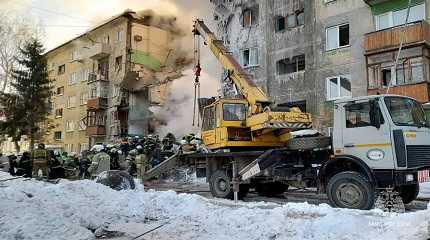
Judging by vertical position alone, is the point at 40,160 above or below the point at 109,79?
below

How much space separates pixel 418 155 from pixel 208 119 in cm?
599

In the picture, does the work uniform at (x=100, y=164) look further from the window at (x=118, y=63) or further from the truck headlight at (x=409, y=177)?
the window at (x=118, y=63)

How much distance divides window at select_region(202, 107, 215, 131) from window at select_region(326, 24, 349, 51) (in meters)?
14.9

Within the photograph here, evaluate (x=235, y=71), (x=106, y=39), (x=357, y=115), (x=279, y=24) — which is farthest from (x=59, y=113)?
(x=357, y=115)

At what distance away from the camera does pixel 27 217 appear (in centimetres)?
752

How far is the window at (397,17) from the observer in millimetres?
23128

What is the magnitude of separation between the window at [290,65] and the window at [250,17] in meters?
3.68

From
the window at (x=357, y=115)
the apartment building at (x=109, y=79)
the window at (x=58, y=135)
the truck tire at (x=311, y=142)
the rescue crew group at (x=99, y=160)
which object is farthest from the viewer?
the window at (x=58, y=135)

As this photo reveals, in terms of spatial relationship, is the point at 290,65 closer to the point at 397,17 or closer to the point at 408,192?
the point at 397,17

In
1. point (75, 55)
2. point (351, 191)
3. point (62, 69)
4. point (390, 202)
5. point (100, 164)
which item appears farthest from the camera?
point (62, 69)

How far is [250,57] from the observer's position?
30953 mm

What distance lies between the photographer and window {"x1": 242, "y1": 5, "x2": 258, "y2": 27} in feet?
103

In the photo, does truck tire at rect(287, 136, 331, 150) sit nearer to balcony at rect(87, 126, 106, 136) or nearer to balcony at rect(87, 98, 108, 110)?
balcony at rect(87, 126, 106, 136)

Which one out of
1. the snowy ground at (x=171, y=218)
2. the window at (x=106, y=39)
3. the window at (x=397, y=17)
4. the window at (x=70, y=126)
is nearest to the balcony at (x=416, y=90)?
the window at (x=397, y=17)
